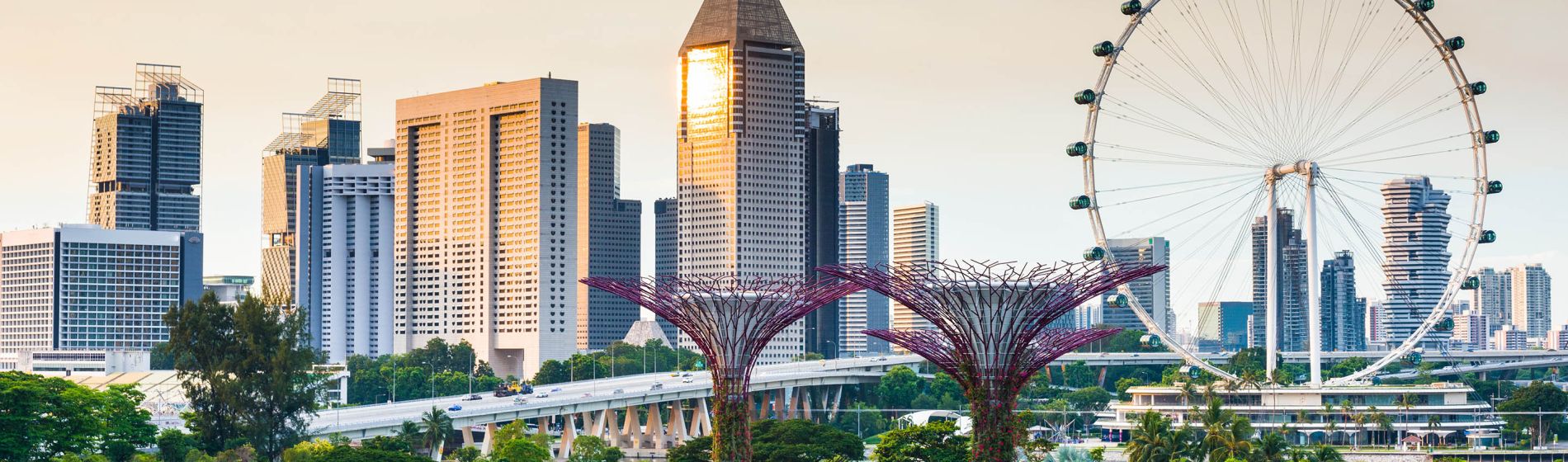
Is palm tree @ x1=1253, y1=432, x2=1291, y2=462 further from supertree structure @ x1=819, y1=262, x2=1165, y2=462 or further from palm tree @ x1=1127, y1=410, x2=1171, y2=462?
supertree structure @ x1=819, y1=262, x2=1165, y2=462

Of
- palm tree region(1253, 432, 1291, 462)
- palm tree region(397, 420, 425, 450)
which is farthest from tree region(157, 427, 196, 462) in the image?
palm tree region(1253, 432, 1291, 462)

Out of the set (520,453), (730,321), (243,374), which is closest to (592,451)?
(520,453)

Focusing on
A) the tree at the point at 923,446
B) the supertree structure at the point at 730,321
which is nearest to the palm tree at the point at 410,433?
the tree at the point at 923,446

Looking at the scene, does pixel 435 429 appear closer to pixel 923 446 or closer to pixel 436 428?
pixel 436 428

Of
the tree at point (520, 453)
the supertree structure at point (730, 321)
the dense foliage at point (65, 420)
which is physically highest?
the supertree structure at point (730, 321)

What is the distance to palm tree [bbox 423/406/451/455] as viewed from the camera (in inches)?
5891

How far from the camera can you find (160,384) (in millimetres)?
170250

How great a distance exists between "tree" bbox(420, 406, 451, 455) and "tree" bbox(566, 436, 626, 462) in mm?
9616

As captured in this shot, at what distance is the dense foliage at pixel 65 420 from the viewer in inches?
4466

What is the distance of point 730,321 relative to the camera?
110438 millimetres

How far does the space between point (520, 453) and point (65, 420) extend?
32443 millimetres

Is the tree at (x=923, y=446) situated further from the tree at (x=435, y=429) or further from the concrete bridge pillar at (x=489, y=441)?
the concrete bridge pillar at (x=489, y=441)

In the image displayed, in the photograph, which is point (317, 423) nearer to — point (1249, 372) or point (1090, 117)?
point (1090, 117)

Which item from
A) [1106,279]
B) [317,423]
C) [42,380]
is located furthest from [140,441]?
[1106,279]
